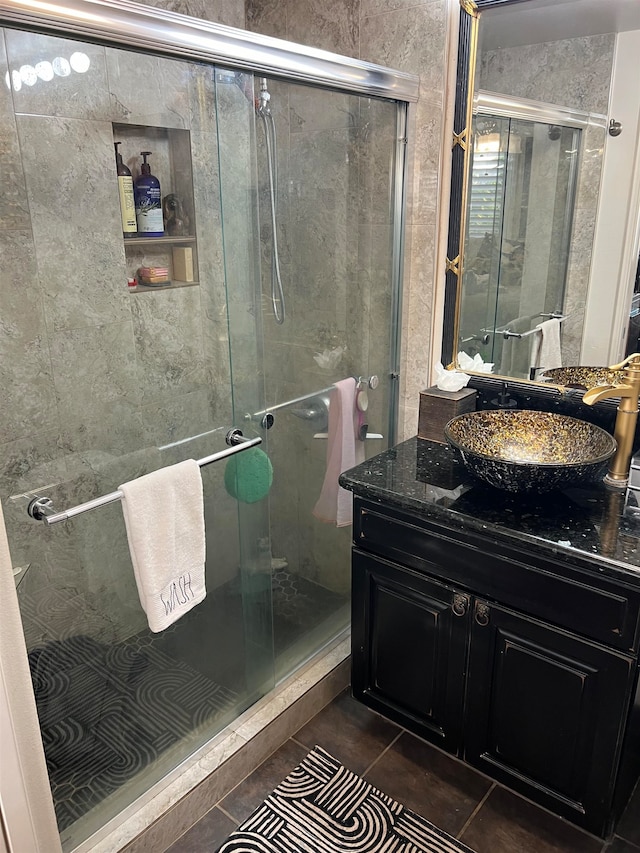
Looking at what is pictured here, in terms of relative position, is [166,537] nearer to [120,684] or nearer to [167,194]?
[120,684]

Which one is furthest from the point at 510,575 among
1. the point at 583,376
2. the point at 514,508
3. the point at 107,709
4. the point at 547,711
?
the point at 107,709

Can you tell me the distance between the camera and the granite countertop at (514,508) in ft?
4.67

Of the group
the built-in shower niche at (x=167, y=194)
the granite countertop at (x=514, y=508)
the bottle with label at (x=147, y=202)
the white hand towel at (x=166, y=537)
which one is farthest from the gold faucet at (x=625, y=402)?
the bottle with label at (x=147, y=202)

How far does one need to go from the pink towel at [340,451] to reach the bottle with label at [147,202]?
29.0 inches

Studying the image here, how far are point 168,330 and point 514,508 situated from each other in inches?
41.3

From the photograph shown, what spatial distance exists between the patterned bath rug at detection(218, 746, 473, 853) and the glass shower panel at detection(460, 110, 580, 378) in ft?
4.24

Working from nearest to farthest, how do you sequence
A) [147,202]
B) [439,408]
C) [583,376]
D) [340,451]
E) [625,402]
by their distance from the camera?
1. [625,402]
2. [147,202]
3. [583,376]
4. [439,408]
5. [340,451]

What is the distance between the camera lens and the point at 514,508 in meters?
1.61

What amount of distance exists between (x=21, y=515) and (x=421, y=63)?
66.7 inches

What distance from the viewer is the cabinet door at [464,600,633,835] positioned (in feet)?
4.84

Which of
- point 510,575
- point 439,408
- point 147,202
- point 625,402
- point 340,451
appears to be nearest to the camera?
point 510,575

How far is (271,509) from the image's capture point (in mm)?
2021

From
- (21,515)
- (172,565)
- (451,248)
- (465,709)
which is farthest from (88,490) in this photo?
(451,248)

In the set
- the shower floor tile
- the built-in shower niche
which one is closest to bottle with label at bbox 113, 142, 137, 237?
the built-in shower niche
